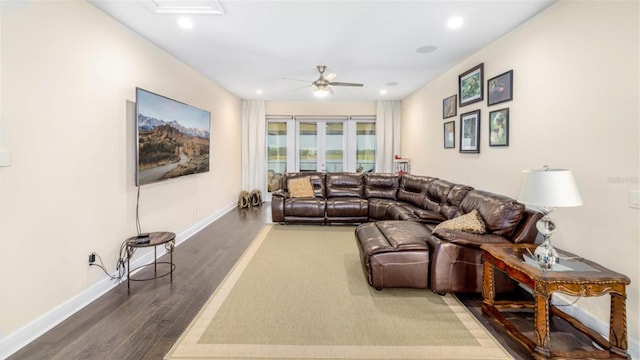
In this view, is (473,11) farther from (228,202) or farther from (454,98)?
(228,202)

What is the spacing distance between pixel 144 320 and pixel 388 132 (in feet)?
22.5

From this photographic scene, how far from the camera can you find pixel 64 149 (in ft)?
8.27

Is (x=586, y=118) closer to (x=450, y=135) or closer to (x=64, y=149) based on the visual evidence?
(x=450, y=135)

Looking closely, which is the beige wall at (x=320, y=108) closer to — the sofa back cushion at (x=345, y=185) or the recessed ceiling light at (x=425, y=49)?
the sofa back cushion at (x=345, y=185)

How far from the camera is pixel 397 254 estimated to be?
9.52 feet

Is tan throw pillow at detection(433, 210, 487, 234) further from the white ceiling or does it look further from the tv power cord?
the tv power cord

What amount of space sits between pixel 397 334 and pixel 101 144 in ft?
10.1

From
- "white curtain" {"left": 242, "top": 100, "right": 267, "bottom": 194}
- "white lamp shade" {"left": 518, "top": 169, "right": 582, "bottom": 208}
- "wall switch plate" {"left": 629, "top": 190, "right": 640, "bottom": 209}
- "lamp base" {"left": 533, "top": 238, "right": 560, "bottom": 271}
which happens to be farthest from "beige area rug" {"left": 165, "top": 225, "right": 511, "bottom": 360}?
"white curtain" {"left": 242, "top": 100, "right": 267, "bottom": 194}

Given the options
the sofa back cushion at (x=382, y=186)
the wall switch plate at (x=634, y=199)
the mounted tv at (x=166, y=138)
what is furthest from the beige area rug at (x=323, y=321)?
the sofa back cushion at (x=382, y=186)

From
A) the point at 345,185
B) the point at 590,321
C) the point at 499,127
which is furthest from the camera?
the point at 345,185

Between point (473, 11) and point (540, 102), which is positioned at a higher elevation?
point (473, 11)

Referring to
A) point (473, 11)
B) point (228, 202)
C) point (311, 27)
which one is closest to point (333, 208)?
point (228, 202)

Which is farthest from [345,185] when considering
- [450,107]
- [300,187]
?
[450,107]

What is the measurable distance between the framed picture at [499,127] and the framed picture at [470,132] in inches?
11.8
